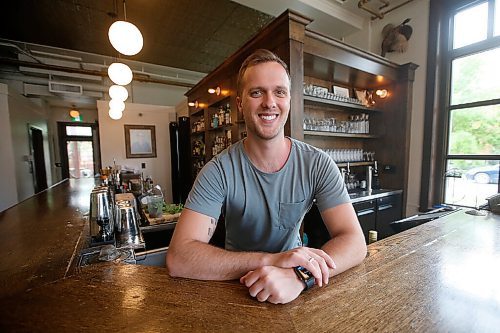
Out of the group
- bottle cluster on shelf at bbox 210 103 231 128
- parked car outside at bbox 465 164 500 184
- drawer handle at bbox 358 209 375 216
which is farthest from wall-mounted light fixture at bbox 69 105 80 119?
parked car outside at bbox 465 164 500 184

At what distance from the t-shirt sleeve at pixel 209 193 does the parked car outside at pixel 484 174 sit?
3.29 metres

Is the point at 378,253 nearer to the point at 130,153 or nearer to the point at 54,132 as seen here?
the point at 130,153

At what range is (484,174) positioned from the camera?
2.79 metres

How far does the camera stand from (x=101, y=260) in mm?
1022

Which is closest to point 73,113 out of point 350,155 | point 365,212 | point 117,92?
point 117,92

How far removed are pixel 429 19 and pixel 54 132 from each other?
31.9 ft

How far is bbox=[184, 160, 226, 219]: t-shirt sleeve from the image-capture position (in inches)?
40.2

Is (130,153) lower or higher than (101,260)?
higher

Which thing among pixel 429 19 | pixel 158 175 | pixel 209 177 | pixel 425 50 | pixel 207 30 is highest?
pixel 207 30

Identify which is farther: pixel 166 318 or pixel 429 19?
pixel 429 19

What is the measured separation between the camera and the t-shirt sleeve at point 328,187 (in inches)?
43.3

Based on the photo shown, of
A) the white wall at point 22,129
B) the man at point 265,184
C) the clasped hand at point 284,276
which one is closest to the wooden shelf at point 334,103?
the man at point 265,184

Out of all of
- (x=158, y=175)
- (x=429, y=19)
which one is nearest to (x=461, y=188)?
(x=429, y=19)

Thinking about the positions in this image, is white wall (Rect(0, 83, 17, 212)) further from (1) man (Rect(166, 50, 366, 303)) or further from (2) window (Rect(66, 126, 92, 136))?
(1) man (Rect(166, 50, 366, 303))
